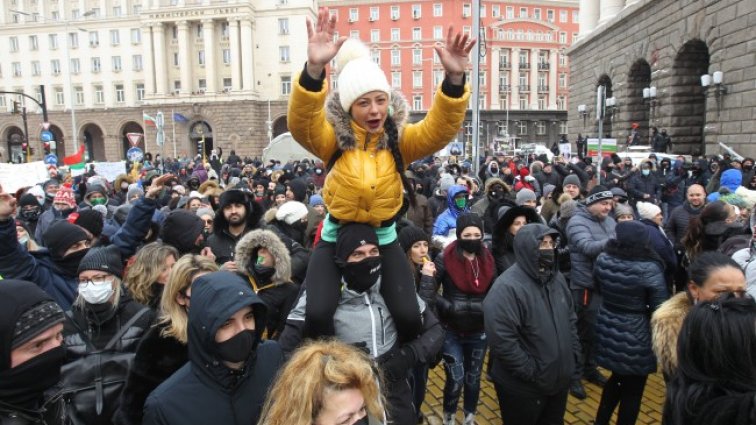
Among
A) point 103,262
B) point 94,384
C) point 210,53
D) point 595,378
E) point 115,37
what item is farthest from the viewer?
point 115,37

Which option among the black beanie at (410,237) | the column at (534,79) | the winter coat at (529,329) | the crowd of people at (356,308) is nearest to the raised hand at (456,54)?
the crowd of people at (356,308)

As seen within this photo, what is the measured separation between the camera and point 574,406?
5.04m

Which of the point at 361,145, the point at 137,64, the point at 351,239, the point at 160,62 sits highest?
the point at 137,64

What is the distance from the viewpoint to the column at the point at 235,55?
50219mm

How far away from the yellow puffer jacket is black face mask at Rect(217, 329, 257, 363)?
828mm

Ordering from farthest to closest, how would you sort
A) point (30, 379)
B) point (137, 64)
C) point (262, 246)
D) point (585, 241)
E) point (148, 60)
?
point (137, 64)
point (148, 60)
point (585, 241)
point (262, 246)
point (30, 379)

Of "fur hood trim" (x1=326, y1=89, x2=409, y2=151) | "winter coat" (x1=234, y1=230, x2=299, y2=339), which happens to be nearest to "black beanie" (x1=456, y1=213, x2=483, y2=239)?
"winter coat" (x1=234, y1=230, x2=299, y2=339)

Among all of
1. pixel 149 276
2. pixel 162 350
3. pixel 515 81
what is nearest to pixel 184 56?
pixel 515 81

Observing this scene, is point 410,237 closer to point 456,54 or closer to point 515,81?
point 456,54

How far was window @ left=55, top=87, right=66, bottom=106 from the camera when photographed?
54.8 metres

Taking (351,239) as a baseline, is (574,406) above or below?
below

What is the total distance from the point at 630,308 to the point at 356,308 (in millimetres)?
2643

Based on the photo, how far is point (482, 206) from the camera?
287 inches

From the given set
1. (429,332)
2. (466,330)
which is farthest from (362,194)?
(466,330)
